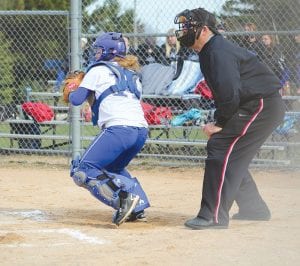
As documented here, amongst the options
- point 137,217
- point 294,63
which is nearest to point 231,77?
point 137,217

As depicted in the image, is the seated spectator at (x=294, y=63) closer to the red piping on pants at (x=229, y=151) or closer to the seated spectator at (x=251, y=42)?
the seated spectator at (x=251, y=42)

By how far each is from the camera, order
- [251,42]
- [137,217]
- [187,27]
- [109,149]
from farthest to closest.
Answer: [251,42] < [137,217] < [109,149] < [187,27]

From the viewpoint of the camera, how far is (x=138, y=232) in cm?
620

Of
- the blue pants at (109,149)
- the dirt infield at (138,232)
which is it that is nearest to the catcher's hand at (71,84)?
the blue pants at (109,149)

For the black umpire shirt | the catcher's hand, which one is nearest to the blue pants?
the catcher's hand

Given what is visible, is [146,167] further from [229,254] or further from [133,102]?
[229,254]

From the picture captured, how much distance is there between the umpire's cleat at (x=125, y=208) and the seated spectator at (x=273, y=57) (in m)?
4.20

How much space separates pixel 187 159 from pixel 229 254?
5.81 m

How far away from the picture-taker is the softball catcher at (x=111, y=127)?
655 cm

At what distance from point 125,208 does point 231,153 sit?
1.05 m

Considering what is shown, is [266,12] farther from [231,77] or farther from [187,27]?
[231,77]

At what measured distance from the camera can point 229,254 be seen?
518 cm

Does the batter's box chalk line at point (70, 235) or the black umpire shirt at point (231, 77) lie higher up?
the black umpire shirt at point (231, 77)

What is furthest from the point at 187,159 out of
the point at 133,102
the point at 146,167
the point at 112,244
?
the point at 112,244
